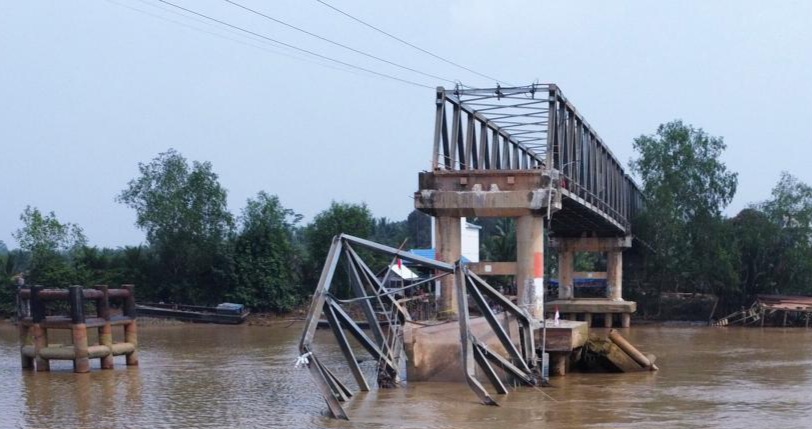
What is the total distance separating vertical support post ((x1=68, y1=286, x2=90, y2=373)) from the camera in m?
31.3

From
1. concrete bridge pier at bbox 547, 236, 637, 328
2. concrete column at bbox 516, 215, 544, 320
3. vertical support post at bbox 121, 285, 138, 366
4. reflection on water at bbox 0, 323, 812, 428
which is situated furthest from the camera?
concrete bridge pier at bbox 547, 236, 637, 328

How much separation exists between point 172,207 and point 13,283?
10.8 meters

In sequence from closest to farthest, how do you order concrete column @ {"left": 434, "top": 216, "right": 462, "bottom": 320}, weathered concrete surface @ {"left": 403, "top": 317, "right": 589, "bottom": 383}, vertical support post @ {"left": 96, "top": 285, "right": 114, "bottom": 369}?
1. weathered concrete surface @ {"left": 403, "top": 317, "right": 589, "bottom": 383}
2. vertical support post @ {"left": 96, "top": 285, "right": 114, "bottom": 369}
3. concrete column @ {"left": 434, "top": 216, "right": 462, "bottom": 320}

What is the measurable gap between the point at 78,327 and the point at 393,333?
970 centimetres

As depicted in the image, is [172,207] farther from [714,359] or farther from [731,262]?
[714,359]

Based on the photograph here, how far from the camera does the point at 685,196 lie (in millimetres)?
→ 68875

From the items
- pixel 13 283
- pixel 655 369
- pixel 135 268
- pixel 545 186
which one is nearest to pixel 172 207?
pixel 135 268

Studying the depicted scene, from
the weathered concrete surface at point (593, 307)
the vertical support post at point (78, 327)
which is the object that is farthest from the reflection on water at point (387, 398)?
the weathered concrete surface at point (593, 307)

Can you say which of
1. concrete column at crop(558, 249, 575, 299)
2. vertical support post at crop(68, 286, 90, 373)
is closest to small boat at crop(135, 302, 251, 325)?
concrete column at crop(558, 249, 575, 299)

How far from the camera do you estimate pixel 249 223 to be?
240 ft

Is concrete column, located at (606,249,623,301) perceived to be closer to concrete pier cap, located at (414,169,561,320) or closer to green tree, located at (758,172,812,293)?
green tree, located at (758,172,812,293)

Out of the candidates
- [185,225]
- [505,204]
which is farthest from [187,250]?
[505,204]

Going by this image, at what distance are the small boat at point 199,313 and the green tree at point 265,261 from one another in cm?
394

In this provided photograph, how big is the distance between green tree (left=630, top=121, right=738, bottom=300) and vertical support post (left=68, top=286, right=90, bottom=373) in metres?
45.0
